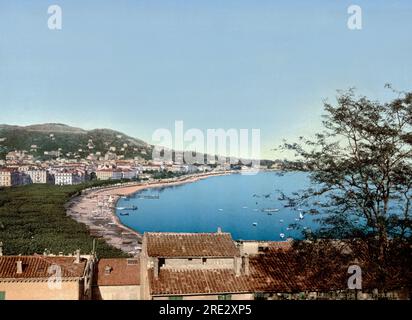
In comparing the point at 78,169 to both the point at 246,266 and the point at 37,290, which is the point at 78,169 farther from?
the point at 246,266

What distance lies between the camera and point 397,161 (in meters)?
11.4

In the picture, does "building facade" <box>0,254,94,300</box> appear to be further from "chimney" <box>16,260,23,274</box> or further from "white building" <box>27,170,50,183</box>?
"white building" <box>27,170,50,183</box>

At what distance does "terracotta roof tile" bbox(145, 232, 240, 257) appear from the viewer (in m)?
17.6

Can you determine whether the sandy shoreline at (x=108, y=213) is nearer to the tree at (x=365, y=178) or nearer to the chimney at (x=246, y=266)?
the chimney at (x=246, y=266)

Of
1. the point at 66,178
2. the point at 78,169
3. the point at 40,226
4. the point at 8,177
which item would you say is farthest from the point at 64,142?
the point at 40,226

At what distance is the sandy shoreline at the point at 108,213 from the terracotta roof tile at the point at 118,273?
20.2m

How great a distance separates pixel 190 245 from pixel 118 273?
28.1 ft

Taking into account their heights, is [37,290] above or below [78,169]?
above

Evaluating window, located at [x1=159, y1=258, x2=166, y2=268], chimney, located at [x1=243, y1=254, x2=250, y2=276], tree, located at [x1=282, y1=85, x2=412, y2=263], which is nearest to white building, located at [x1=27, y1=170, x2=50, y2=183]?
window, located at [x1=159, y1=258, x2=166, y2=268]

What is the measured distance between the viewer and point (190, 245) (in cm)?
1822

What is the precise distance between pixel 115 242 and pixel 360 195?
49951 millimetres
